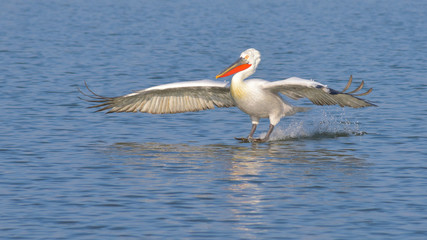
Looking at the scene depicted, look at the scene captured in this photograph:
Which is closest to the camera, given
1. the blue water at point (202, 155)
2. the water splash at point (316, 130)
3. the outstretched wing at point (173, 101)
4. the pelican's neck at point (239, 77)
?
the blue water at point (202, 155)

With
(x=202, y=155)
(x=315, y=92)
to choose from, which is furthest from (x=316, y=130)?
(x=202, y=155)

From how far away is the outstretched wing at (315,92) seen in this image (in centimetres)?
1403

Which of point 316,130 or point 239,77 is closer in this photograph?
point 239,77

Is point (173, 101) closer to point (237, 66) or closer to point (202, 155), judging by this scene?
point (237, 66)

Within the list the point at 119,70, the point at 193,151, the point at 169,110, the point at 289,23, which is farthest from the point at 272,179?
the point at 289,23

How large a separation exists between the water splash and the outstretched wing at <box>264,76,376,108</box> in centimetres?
108

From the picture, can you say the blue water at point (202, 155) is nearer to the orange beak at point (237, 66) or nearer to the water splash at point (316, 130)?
the water splash at point (316, 130)

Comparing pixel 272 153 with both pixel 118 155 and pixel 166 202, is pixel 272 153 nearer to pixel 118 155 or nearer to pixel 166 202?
pixel 118 155

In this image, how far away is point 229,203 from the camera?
10.8 metres

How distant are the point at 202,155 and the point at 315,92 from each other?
213 cm

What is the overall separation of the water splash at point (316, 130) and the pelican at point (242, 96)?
55 centimetres

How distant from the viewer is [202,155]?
14.0 metres

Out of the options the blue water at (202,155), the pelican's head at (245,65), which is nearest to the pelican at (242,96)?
the pelican's head at (245,65)

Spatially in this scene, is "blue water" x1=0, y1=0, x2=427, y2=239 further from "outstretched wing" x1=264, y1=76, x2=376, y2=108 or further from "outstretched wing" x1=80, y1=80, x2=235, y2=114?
"outstretched wing" x1=264, y1=76, x2=376, y2=108
